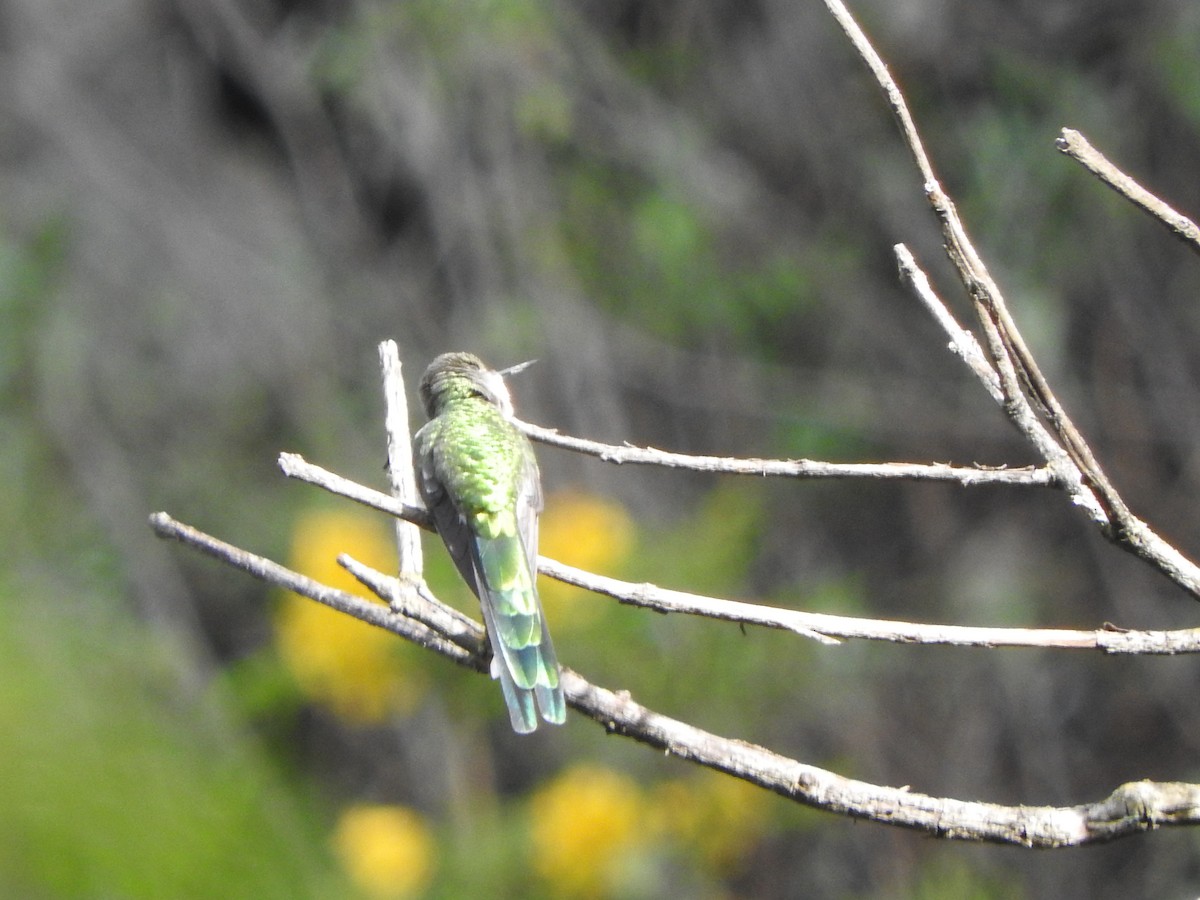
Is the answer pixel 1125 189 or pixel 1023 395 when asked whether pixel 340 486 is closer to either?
pixel 1023 395

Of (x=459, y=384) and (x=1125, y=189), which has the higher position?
(x=459, y=384)

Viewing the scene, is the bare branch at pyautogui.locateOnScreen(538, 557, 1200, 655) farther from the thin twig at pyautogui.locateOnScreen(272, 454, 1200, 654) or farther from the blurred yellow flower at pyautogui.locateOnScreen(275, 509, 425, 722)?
the blurred yellow flower at pyautogui.locateOnScreen(275, 509, 425, 722)

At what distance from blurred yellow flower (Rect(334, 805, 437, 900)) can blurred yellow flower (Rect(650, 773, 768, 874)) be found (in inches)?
29.2

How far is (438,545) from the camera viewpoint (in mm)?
4754

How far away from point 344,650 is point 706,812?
1.23 meters

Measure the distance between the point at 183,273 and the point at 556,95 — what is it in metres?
2.29

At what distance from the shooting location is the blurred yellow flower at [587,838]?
4.31m

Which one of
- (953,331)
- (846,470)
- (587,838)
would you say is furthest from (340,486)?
(587,838)

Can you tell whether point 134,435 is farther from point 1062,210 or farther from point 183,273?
point 1062,210

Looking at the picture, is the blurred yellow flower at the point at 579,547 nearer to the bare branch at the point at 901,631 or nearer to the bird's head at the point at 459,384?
the bird's head at the point at 459,384

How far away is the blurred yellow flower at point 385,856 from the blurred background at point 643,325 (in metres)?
0.48

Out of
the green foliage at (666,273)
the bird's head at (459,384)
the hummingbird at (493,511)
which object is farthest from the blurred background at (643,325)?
the hummingbird at (493,511)

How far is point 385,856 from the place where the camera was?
451 centimetres

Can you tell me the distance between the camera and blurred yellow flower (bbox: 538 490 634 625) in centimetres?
454
